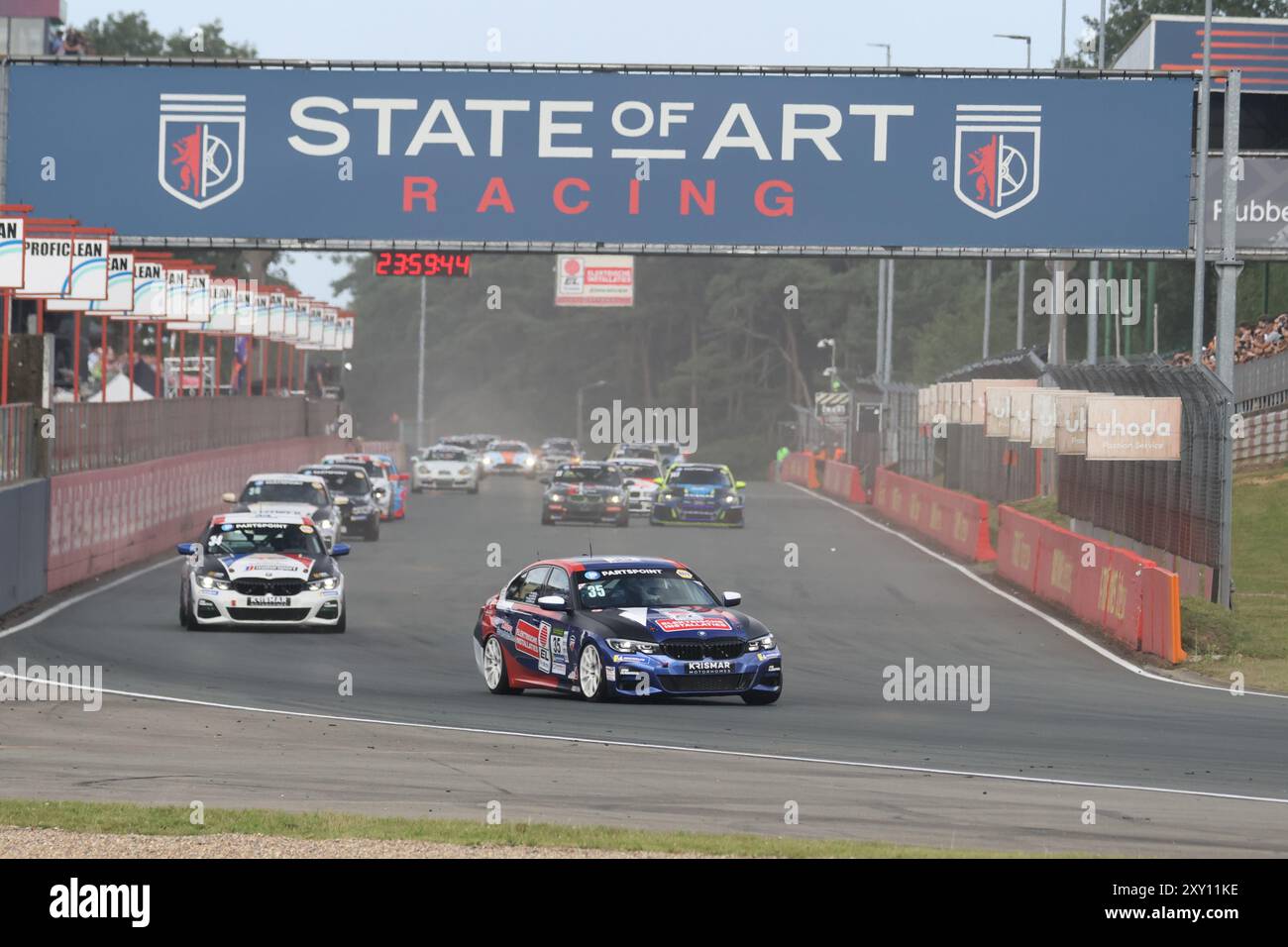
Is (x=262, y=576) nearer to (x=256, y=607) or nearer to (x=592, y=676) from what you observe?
(x=256, y=607)

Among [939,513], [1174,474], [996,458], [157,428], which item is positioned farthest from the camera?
[996,458]

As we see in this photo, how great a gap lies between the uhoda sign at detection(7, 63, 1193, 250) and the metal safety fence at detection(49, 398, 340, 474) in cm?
423

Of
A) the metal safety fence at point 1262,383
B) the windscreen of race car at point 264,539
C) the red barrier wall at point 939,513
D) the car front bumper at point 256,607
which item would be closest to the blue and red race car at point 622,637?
the car front bumper at point 256,607

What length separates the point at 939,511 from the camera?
144 feet

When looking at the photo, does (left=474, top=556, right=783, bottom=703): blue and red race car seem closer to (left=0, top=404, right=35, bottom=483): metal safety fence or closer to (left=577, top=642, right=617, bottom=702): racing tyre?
(left=577, top=642, right=617, bottom=702): racing tyre

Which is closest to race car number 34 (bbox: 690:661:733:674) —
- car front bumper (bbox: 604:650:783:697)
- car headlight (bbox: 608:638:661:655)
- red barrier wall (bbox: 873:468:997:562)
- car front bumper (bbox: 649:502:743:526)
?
car front bumper (bbox: 604:650:783:697)

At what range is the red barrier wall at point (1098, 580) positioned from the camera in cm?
2358

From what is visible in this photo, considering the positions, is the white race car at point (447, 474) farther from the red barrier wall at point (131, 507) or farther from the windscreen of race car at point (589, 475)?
the windscreen of race car at point (589, 475)

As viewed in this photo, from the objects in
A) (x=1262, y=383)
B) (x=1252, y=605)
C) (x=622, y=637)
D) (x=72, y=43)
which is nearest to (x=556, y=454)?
(x=72, y=43)

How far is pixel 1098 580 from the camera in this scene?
88.4 ft

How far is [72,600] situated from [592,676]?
1204 cm
